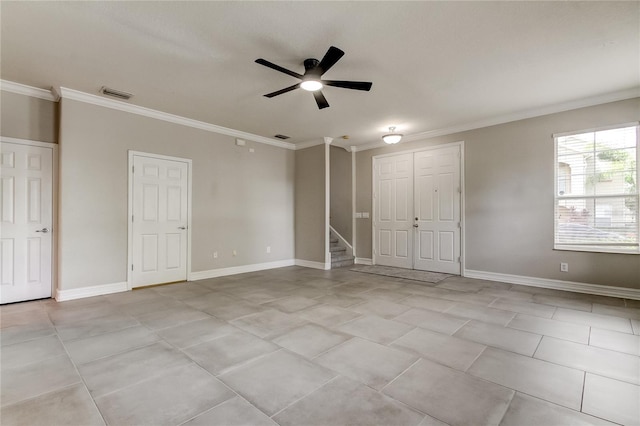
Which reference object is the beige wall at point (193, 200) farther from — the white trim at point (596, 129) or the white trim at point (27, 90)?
the white trim at point (596, 129)

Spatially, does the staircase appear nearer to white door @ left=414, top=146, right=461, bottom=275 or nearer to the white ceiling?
white door @ left=414, top=146, right=461, bottom=275

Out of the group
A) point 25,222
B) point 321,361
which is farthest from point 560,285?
point 25,222

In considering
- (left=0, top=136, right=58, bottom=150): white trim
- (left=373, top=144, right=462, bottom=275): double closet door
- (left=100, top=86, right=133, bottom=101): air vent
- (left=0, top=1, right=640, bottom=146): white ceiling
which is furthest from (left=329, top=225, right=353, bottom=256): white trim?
(left=0, top=136, right=58, bottom=150): white trim

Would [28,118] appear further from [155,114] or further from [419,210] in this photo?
[419,210]

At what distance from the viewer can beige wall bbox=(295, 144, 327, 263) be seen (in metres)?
6.77

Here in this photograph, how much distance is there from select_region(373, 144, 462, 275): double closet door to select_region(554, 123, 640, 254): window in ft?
5.28

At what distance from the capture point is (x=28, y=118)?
415 centimetres

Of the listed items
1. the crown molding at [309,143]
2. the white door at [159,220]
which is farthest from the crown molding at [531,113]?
the white door at [159,220]

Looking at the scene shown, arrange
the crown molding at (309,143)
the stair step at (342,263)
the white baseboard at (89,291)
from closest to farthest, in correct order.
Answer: the white baseboard at (89,291), the crown molding at (309,143), the stair step at (342,263)

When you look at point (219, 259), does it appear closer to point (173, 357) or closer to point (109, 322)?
point (109, 322)

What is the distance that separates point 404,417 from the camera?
1.74 metres

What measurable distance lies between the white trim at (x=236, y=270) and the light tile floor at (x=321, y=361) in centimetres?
132

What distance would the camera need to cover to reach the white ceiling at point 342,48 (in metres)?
2.57

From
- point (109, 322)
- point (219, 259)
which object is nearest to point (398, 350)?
point (109, 322)
